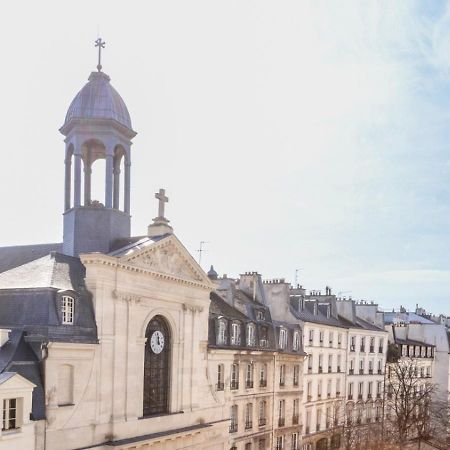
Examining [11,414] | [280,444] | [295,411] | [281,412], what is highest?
[11,414]

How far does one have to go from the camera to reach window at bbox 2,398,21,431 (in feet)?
64.0

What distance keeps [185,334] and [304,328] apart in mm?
16271

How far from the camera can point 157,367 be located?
93.8ft

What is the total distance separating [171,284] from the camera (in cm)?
2905

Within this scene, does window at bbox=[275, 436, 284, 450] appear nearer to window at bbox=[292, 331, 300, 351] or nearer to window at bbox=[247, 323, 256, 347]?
window at bbox=[292, 331, 300, 351]

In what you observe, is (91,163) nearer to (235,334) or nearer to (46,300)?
(46,300)

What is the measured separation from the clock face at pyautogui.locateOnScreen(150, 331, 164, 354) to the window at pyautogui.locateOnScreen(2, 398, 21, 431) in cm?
892

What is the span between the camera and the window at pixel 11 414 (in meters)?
19.5

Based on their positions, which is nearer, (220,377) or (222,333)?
(220,377)

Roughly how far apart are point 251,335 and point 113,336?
1434cm

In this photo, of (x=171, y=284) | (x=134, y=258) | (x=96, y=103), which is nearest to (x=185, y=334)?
(x=171, y=284)

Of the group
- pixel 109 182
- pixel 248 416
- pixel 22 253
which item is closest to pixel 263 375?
A: pixel 248 416

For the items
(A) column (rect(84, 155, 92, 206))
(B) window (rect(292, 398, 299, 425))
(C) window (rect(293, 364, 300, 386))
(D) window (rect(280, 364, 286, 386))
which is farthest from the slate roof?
(B) window (rect(292, 398, 299, 425))

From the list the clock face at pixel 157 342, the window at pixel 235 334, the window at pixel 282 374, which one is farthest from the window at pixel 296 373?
→ the clock face at pixel 157 342
